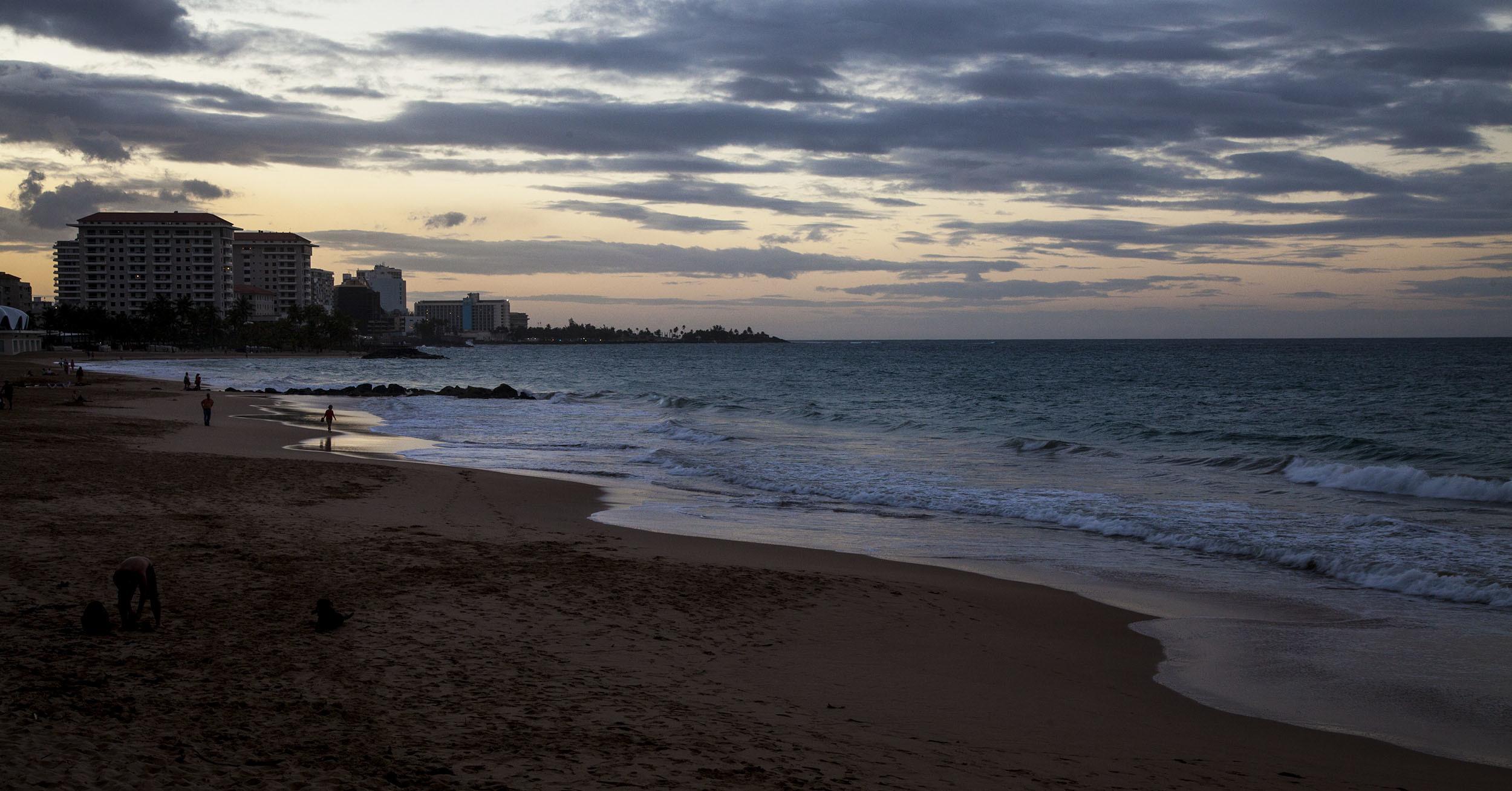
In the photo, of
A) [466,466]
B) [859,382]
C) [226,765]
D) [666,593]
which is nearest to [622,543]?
[666,593]

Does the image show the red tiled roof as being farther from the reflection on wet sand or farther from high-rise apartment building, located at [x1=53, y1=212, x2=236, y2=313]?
the reflection on wet sand

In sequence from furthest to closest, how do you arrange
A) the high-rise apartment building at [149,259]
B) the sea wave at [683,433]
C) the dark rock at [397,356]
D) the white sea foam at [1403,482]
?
the high-rise apartment building at [149,259] → the dark rock at [397,356] → the sea wave at [683,433] → the white sea foam at [1403,482]

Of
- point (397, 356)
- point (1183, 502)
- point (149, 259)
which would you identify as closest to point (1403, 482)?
point (1183, 502)

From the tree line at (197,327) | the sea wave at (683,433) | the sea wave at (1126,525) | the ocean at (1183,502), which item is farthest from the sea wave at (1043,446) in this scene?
the tree line at (197,327)

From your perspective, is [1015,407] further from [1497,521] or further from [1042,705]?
[1042,705]

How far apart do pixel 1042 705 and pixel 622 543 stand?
289 inches

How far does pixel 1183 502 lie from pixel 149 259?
21189 cm

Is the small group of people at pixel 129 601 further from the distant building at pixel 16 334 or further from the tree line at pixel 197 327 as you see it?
the tree line at pixel 197 327

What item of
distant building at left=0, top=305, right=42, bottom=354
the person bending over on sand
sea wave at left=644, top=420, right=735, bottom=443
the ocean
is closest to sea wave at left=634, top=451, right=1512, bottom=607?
the ocean

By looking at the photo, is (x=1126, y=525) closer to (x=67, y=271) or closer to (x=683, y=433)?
(x=683, y=433)

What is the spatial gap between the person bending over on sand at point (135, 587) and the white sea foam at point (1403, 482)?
22071mm

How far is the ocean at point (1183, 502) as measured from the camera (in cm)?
880

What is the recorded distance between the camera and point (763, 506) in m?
17.9

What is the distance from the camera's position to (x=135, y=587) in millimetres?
7586
